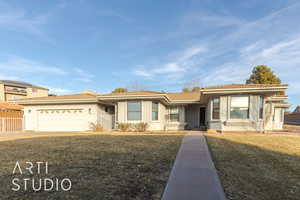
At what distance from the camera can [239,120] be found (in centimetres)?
989

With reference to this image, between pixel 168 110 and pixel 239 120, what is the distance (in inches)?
260

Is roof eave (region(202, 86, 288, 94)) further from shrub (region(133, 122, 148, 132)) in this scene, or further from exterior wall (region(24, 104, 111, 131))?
exterior wall (region(24, 104, 111, 131))

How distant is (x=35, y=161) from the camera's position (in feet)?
12.6

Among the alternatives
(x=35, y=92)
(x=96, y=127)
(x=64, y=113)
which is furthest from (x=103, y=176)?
(x=35, y=92)

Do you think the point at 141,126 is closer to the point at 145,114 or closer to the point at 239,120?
the point at 145,114

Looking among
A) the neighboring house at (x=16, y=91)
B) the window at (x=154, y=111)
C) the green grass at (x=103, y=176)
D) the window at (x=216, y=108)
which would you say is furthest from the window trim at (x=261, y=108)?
the neighboring house at (x=16, y=91)

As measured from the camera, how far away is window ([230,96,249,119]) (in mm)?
9797

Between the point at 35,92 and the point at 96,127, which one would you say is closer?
the point at 96,127

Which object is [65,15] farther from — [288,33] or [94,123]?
[288,33]

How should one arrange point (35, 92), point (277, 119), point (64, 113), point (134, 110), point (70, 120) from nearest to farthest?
point (134, 110) → point (70, 120) → point (64, 113) → point (277, 119) → point (35, 92)

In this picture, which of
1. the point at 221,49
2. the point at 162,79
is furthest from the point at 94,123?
the point at 162,79

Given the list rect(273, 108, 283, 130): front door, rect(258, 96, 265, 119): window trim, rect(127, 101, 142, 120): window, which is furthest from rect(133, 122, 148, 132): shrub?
rect(273, 108, 283, 130): front door

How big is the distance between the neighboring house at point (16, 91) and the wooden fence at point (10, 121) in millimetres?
20410

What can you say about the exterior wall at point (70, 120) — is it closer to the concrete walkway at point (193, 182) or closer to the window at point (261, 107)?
the concrete walkway at point (193, 182)
